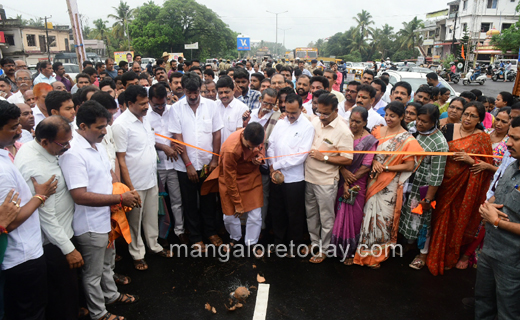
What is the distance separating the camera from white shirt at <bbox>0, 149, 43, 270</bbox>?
2.16 m

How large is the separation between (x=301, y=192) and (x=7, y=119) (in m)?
2.95

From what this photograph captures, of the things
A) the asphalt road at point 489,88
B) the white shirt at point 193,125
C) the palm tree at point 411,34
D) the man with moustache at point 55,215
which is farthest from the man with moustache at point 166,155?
the palm tree at point 411,34

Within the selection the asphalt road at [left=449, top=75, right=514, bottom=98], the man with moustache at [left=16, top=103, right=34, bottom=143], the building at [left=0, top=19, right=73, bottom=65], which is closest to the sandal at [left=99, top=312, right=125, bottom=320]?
the man with moustache at [left=16, top=103, right=34, bottom=143]

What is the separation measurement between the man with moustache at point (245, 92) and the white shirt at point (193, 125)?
5.56 ft

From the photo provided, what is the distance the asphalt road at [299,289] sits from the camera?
10.4ft

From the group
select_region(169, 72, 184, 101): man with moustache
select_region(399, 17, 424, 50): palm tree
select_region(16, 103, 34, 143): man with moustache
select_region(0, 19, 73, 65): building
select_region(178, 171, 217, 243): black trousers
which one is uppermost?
select_region(399, 17, 424, 50): palm tree

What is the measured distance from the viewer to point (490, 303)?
283 centimetres

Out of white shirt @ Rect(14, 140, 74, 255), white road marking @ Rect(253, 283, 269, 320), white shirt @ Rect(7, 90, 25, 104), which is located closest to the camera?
white shirt @ Rect(14, 140, 74, 255)

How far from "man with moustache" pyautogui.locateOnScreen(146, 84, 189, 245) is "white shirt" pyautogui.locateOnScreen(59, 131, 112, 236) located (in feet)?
4.25

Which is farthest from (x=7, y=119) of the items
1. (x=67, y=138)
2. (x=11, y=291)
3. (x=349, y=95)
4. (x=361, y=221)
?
(x=349, y=95)

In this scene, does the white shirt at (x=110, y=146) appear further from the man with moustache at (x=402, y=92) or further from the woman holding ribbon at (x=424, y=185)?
the man with moustache at (x=402, y=92)

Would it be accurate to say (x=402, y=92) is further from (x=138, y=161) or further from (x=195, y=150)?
(x=138, y=161)

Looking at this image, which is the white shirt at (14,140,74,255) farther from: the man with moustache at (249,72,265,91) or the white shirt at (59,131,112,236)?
the man with moustache at (249,72,265,91)

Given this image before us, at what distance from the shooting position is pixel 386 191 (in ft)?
12.5
